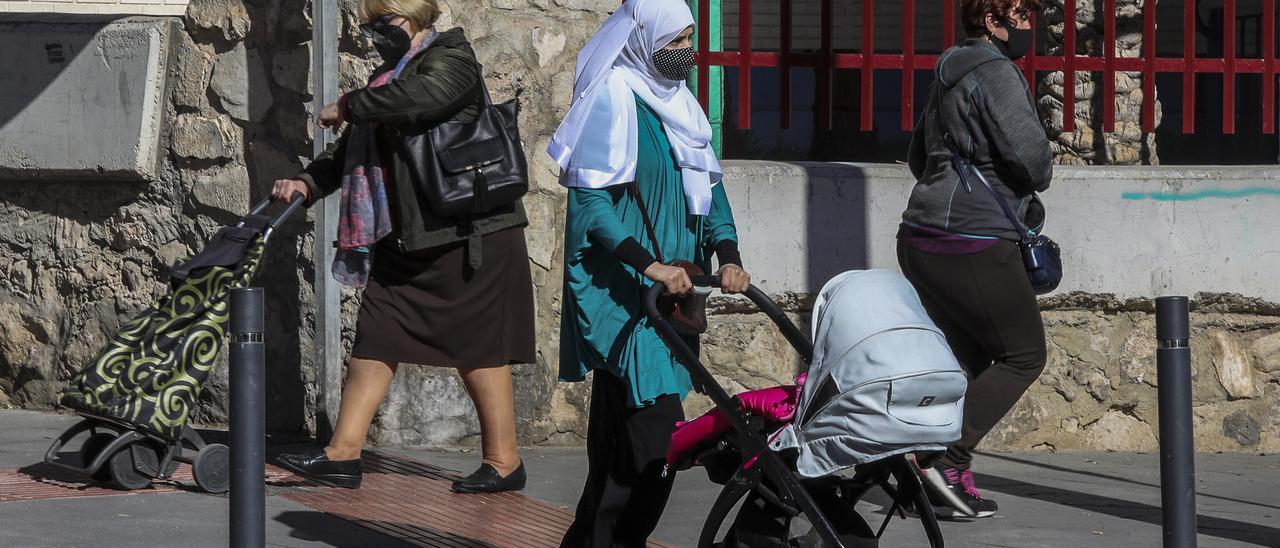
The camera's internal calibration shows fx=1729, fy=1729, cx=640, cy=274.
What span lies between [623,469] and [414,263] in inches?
63.0

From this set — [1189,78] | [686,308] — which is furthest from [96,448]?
[1189,78]

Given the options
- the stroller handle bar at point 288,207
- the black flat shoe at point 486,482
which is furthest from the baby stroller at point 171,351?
the black flat shoe at point 486,482

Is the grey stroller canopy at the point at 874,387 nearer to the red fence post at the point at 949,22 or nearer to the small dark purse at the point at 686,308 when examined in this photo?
the small dark purse at the point at 686,308

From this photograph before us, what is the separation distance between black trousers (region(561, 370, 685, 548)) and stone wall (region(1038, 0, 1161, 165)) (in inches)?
155

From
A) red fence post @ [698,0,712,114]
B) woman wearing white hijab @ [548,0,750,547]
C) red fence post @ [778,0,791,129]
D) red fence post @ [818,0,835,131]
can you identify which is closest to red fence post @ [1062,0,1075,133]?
red fence post @ [818,0,835,131]

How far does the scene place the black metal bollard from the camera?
3.85 metres

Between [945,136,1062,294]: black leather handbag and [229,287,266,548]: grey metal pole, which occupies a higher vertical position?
[945,136,1062,294]: black leather handbag

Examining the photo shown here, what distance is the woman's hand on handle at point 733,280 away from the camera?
3715 millimetres

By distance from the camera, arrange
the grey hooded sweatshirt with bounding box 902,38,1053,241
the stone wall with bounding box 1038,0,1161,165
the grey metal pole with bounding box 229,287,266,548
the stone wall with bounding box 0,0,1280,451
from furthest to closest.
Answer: the stone wall with bounding box 1038,0,1161,165, the stone wall with bounding box 0,0,1280,451, the grey hooded sweatshirt with bounding box 902,38,1053,241, the grey metal pole with bounding box 229,287,266,548

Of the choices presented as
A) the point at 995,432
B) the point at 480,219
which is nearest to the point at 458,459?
the point at 480,219

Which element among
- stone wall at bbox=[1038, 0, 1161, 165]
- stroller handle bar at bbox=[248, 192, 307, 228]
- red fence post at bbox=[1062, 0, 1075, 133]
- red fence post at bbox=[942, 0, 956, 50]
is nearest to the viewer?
stroller handle bar at bbox=[248, 192, 307, 228]

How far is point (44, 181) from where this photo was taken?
6875 millimetres

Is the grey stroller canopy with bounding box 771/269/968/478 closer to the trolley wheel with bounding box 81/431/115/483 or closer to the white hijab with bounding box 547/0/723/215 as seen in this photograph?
the white hijab with bounding box 547/0/723/215

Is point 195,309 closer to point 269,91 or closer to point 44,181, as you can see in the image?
point 269,91
